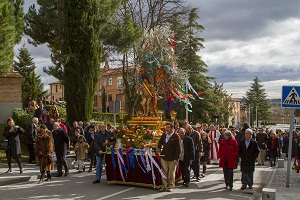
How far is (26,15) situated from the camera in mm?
28266

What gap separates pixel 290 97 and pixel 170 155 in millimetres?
4012

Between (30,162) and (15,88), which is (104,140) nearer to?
(30,162)

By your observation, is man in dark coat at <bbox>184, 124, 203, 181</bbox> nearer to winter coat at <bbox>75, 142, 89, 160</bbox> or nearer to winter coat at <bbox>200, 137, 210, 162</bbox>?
winter coat at <bbox>200, 137, 210, 162</bbox>

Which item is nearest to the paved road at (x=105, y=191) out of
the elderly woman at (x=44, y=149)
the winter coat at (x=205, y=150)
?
the elderly woman at (x=44, y=149)

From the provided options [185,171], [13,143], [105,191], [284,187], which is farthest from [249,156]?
[13,143]

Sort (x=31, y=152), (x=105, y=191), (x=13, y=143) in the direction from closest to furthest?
1. (x=105, y=191)
2. (x=13, y=143)
3. (x=31, y=152)

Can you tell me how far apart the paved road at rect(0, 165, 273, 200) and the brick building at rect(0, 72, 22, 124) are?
51.1 ft

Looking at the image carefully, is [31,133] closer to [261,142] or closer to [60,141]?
[60,141]

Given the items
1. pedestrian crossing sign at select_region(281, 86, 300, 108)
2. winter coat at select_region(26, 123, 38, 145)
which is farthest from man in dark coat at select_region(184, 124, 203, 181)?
winter coat at select_region(26, 123, 38, 145)

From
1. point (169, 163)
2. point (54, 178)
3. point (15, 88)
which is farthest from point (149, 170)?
point (15, 88)

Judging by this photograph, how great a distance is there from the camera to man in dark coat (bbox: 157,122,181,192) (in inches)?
432

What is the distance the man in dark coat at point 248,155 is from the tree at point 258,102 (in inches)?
3501

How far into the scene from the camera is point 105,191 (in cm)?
1096

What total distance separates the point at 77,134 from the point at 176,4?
23.5 metres
